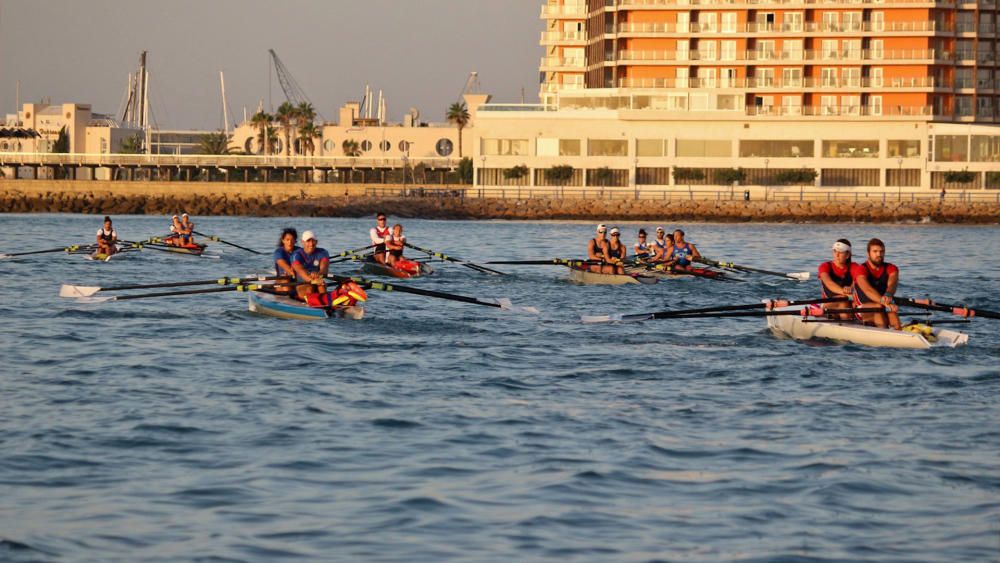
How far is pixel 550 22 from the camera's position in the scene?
14538 cm

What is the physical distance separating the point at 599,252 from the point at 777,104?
8758 cm

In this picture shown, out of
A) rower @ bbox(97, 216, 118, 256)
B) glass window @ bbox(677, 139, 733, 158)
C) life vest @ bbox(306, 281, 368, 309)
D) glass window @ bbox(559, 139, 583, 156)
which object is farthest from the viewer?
glass window @ bbox(559, 139, 583, 156)

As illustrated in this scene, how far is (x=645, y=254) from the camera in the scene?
148 feet

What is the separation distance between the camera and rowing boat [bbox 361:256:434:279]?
43.4 metres

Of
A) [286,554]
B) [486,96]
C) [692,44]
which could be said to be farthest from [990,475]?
[486,96]

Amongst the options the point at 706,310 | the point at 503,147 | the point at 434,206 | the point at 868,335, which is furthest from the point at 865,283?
the point at 503,147

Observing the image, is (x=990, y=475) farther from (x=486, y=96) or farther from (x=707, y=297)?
(x=486, y=96)

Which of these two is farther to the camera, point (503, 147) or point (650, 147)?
point (503, 147)

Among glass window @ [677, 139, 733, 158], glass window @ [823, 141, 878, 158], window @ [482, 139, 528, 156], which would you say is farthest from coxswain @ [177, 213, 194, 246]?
glass window @ [823, 141, 878, 158]

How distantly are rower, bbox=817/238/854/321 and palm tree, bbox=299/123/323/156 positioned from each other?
502 feet

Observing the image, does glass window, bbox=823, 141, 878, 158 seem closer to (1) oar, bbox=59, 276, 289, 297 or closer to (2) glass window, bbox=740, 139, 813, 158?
(2) glass window, bbox=740, 139, 813, 158

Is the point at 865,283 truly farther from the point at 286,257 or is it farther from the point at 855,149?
the point at 855,149

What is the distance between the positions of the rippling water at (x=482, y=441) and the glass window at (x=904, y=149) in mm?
98344

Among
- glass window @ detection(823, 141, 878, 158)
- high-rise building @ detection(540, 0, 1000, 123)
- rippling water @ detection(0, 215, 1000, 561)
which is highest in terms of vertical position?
high-rise building @ detection(540, 0, 1000, 123)
